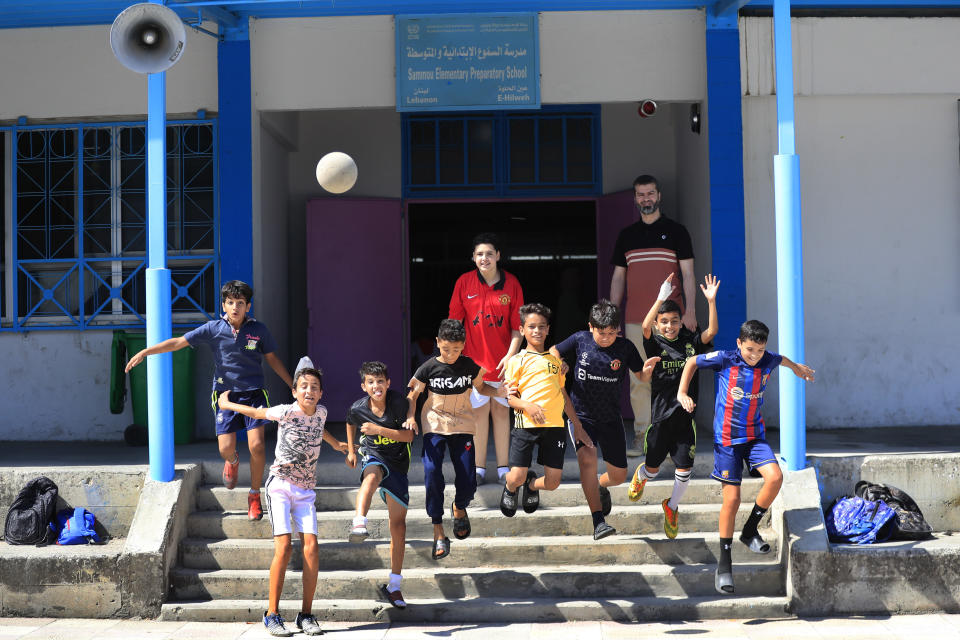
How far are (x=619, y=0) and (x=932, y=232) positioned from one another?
3431 mm

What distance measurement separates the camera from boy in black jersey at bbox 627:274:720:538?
20.7ft

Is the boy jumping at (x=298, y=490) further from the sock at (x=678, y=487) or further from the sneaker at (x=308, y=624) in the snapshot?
the sock at (x=678, y=487)

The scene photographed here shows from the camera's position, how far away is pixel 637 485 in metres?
6.50

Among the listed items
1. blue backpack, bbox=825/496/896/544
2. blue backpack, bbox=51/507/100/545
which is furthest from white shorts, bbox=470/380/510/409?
blue backpack, bbox=51/507/100/545

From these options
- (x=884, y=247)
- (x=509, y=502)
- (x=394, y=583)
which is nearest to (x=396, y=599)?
(x=394, y=583)

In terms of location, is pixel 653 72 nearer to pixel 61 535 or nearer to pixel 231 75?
pixel 231 75

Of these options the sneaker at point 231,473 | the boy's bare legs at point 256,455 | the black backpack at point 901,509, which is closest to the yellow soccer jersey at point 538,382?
the boy's bare legs at point 256,455

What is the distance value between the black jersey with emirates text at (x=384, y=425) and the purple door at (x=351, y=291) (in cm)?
347

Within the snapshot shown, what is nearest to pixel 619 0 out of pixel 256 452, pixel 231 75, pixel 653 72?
pixel 653 72

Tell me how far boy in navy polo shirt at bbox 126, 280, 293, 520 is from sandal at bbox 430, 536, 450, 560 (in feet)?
4.36

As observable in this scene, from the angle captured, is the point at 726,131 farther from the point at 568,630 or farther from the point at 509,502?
the point at 568,630

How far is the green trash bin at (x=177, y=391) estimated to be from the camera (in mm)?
8398

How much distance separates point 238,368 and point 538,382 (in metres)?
2.06

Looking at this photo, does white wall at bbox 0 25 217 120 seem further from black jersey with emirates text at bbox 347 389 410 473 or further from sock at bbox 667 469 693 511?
sock at bbox 667 469 693 511
